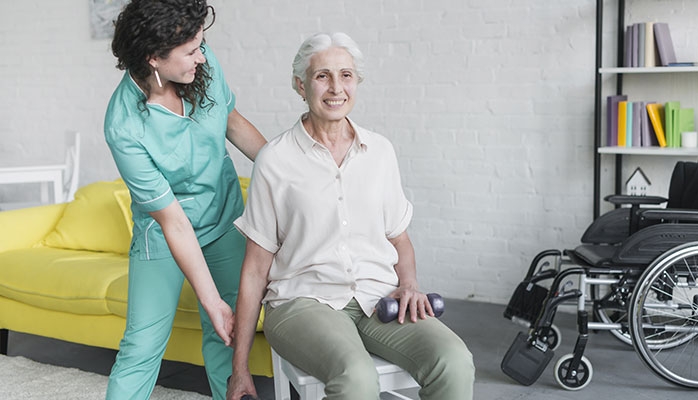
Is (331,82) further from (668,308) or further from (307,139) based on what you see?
(668,308)

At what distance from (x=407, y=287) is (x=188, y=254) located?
0.56 metres

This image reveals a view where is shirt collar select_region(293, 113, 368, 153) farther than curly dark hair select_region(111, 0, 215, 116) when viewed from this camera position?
Yes

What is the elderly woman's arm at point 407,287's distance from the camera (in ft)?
6.39

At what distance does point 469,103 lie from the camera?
156 inches

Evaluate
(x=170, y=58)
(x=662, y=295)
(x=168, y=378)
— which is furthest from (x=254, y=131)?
(x=662, y=295)

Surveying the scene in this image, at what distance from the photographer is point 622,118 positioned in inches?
138

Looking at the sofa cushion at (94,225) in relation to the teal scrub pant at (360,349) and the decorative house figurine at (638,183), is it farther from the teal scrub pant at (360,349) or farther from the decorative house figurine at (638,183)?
the decorative house figurine at (638,183)

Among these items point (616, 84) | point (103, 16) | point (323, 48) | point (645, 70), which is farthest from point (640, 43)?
point (103, 16)

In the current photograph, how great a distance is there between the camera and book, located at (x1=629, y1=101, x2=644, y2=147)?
3473mm

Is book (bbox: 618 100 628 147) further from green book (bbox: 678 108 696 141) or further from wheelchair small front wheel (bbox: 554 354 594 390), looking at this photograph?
wheelchair small front wheel (bbox: 554 354 594 390)

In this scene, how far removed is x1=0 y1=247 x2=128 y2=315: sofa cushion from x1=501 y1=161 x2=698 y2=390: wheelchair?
1.52m

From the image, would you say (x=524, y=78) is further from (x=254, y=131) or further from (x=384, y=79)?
(x=254, y=131)

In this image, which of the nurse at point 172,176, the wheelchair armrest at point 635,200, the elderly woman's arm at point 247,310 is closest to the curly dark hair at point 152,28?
the nurse at point 172,176

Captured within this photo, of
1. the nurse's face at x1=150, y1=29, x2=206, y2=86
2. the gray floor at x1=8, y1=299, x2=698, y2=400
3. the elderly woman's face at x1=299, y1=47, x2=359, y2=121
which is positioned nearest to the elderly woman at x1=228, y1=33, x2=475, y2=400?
the elderly woman's face at x1=299, y1=47, x2=359, y2=121
